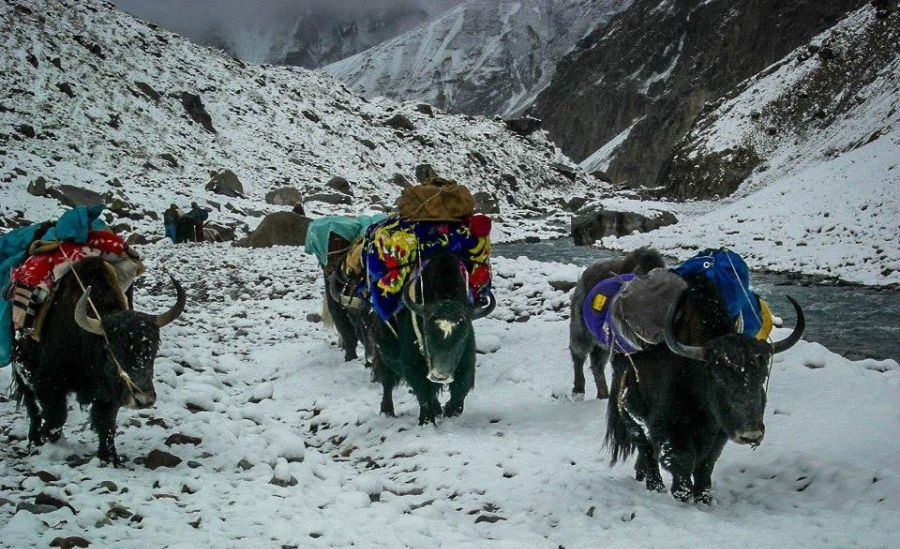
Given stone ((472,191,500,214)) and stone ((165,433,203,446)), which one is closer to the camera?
stone ((165,433,203,446))

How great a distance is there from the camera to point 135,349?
3666mm

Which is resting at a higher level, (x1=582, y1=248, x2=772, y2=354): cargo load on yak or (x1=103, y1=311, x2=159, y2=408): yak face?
(x1=582, y1=248, x2=772, y2=354): cargo load on yak

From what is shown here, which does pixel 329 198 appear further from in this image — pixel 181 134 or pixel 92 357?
pixel 92 357

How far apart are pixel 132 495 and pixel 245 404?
233 cm

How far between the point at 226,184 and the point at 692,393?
20.5m

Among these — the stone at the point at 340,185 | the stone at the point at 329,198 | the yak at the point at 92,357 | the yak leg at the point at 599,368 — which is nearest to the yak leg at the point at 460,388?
the yak leg at the point at 599,368

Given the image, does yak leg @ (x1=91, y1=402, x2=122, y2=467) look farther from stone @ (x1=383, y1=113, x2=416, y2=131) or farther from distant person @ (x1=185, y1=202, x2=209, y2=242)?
stone @ (x1=383, y1=113, x2=416, y2=131)

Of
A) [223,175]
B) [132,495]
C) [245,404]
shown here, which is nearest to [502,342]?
[245,404]

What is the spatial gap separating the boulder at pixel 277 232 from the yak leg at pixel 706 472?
1348 centimetres

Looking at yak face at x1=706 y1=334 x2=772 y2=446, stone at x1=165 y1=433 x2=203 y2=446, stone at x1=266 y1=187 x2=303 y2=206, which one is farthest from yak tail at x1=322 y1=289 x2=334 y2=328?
stone at x1=266 y1=187 x2=303 y2=206

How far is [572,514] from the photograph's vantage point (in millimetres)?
3123

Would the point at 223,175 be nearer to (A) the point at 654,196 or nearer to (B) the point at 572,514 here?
(B) the point at 572,514

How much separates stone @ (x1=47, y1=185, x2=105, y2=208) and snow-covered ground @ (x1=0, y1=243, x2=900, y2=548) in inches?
451

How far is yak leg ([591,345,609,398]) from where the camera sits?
4965mm
